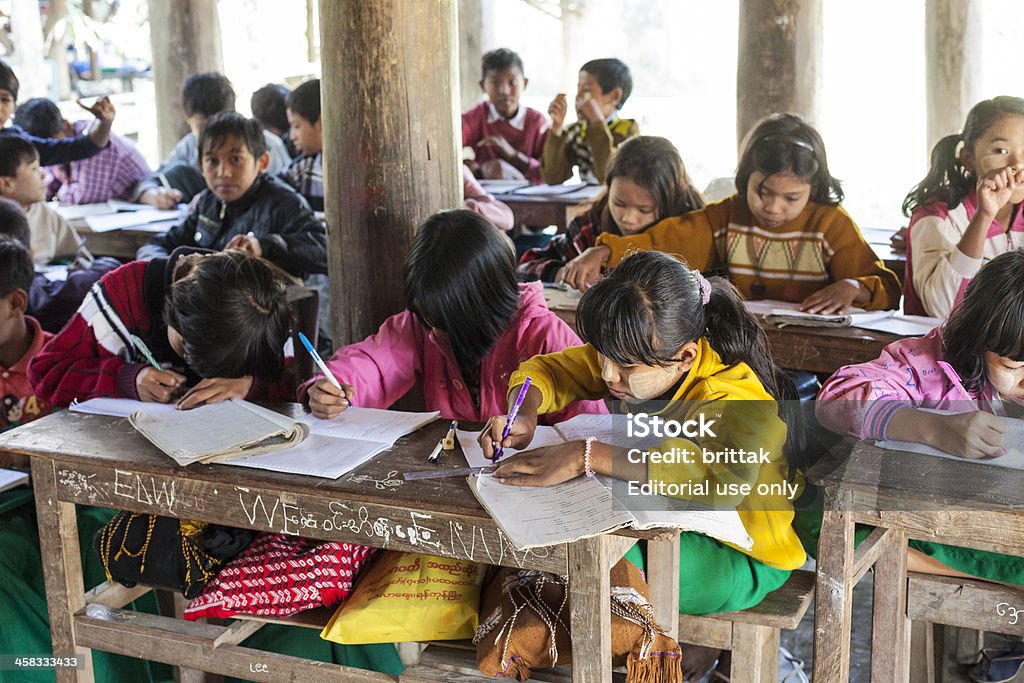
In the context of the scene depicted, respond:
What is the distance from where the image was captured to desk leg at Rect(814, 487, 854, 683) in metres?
1.87

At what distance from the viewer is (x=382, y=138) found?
279cm

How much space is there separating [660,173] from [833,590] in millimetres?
1791

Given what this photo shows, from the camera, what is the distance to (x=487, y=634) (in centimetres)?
195

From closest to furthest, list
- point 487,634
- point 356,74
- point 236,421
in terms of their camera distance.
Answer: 1. point 487,634
2. point 236,421
3. point 356,74

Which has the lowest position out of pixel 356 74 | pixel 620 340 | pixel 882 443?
pixel 882 443

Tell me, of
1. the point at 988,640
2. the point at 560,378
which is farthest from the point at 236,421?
the point at 988,640

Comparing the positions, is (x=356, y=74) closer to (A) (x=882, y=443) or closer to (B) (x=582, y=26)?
(A) (x=882, y=443)

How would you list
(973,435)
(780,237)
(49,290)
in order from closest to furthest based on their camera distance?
(973,435) → (780,237) → (49,290)

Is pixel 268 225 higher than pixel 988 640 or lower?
higher

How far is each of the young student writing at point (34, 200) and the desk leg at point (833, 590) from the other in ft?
11.4

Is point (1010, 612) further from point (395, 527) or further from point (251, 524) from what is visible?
point (251, 524)

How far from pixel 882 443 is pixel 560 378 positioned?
62cm

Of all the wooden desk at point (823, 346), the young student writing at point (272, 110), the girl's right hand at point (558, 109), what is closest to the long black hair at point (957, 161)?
the wooden desk at point (823, 346)

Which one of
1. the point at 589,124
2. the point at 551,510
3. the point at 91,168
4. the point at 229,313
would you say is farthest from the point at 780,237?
the point at 91,168
